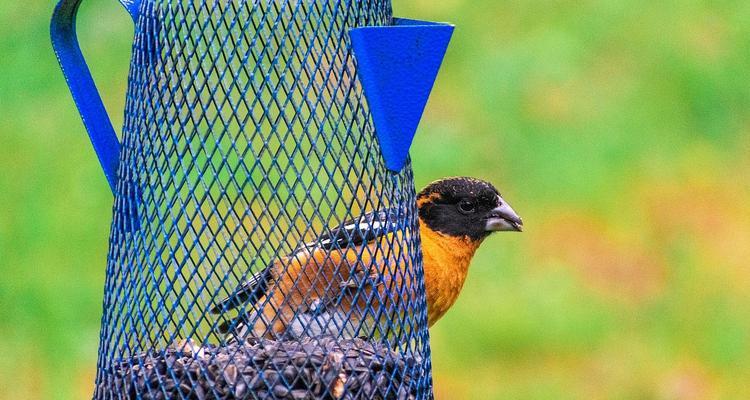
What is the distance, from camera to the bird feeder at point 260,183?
4309 mm

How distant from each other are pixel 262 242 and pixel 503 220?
1761 millimetres

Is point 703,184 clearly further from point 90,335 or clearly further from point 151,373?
point 151,373

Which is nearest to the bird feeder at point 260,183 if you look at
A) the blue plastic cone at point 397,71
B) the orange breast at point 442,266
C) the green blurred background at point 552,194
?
the blue plastic cone at point 397,71

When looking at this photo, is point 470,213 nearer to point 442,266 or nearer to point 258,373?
point 442,266

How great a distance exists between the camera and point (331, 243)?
15.4 ft

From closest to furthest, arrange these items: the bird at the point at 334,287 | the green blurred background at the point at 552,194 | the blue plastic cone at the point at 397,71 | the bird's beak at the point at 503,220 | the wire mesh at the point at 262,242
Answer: the blue plastic cone at the point at 397,71 < the wire mesh at the point at 262,242 < the bird at the point at 334,287 < the bird's beak at the point at 503,220 < the green blurred background at the point at 552,194

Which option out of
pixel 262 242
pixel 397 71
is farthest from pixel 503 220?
pixel 397 71

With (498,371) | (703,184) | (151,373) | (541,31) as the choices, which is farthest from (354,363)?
(541,31)

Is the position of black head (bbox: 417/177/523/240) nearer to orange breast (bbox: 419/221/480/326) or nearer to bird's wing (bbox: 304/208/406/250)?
orange breast (bbox: 419/221/480/326)

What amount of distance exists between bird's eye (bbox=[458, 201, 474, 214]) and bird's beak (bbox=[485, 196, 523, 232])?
2.9 inches

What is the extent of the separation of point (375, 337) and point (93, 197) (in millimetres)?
4079

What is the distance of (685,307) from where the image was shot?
816 cm

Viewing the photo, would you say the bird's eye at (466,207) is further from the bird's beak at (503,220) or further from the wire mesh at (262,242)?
the wire mesh at (262,242)

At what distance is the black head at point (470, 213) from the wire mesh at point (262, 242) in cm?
127
